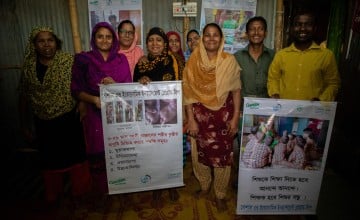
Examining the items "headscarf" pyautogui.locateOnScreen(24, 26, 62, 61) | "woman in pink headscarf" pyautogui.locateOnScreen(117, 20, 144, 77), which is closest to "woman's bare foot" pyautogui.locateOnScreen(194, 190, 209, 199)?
"woman in pink headscarf" pyautogui.locateOnScreen(117, 20, 144, 77)

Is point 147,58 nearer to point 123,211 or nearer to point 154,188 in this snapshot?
point 154,188

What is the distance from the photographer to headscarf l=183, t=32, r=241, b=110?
2.40 m

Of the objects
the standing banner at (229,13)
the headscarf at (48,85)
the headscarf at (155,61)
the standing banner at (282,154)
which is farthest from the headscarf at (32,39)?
the standing banner at (229,13)

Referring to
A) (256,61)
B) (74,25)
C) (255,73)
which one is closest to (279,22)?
(256,61)

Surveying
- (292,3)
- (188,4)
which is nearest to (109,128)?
(188,4)

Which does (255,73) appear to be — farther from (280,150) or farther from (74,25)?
(74,25)

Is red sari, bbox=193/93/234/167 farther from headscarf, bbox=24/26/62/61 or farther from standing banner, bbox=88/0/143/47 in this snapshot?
standing banner, bbox=88/0/143/47

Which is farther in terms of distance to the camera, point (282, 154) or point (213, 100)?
point (213, 100)

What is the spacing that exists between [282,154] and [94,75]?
191 centimetres

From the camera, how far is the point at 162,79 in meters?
2.52

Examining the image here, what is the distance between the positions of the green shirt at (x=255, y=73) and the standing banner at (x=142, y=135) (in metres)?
0.86

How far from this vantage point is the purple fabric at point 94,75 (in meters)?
2.51

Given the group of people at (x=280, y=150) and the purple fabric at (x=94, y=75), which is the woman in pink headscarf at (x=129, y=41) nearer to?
the purple fabric at (x=94, y=75)

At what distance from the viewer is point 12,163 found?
384 centimetres
